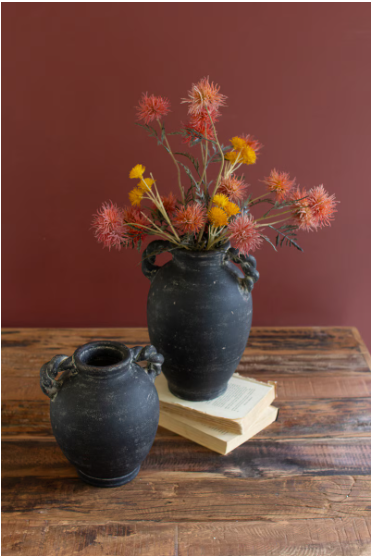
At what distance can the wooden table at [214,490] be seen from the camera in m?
0.83

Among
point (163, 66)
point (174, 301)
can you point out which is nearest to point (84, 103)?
point (163, 66)

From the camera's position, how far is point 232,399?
1108mm

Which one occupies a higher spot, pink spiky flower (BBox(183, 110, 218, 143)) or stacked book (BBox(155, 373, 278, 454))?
pink spiky flower (BBox(183, 110, 218, 143))

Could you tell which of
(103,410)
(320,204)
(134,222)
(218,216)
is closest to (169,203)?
(134,222)

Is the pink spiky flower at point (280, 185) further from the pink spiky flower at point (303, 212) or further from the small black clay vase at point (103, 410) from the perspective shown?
the small black clay vase at point (103, 410)

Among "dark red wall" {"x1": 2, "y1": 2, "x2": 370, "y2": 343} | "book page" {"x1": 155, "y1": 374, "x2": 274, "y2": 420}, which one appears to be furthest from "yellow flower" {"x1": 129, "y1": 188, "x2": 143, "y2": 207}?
"dark red wall" {"x1": 2, "y1": 2, "x2": 370, "y2": 343}

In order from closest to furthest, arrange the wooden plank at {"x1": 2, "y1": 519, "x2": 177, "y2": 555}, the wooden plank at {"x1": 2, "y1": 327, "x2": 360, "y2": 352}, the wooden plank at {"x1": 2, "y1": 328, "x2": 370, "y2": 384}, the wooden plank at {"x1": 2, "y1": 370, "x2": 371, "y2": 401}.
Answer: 1. the wooden plank at {"x1": 2, "y1": 519, "x2": 177, "y2": 555}
2. the wooden plank at {"x1": 2, "y1": 370, "x2": 371, "y2": 401}
3. the wooden plank at {"x1": 2, "y1": 328, "x2": 370, "y2": 384}
4. the wooden plank at {"x1": 2, "y1": 327, "x2": 360, "y2": 352}

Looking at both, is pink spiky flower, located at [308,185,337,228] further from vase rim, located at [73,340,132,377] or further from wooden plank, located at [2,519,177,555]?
wooden plank, located at [2,519,177,555]

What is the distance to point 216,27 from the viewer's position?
140 centimetres

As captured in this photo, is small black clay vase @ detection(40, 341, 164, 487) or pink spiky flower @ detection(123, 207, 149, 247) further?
pink spiky flower @ detection(123, 207, 149, 247)

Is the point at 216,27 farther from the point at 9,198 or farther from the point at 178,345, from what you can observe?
the point at 178,345

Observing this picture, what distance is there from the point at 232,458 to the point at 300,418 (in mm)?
207

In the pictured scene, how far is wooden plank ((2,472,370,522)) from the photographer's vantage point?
2.88 ft

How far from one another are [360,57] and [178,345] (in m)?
1.02
